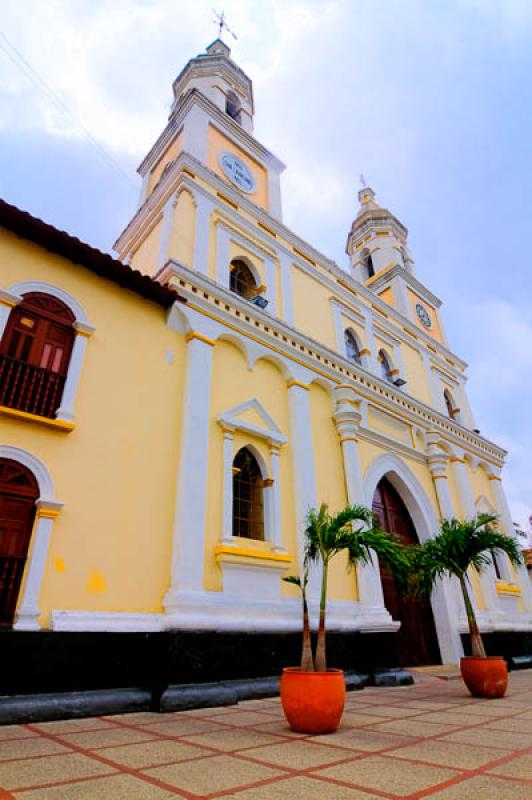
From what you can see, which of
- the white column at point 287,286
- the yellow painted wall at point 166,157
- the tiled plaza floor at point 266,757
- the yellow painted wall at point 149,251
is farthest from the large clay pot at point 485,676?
the yellow painted wall at point 166,157

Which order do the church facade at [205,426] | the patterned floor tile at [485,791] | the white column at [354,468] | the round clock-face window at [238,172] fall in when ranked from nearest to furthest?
the patterned floor tile at [485,791] → the church facade at [205,426] → the white column at [354,468] → the round clock-face window at [238,172]

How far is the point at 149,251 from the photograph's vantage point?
1011 cm

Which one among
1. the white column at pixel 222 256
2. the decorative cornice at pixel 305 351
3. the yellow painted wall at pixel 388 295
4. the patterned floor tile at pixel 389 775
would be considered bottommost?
the patterned floor tile at pixel 389 775

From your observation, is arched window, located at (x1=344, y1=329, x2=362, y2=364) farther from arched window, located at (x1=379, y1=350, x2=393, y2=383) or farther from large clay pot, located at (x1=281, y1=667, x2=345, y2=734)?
large clay pot, located at (x1=281, y1=667, x2=345, y2=734)

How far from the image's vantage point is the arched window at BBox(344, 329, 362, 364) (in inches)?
500

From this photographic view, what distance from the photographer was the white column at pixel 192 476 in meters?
6.14

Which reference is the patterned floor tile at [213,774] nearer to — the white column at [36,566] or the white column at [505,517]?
the white column at [36,566]

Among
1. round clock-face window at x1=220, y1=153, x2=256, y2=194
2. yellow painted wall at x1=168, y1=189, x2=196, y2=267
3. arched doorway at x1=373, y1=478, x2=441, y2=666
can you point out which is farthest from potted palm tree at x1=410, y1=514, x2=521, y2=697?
round clock-face window at x1=220, y1=153, x2=256, y2=194

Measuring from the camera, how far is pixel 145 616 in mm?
5691

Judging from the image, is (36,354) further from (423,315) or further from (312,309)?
(423,315)

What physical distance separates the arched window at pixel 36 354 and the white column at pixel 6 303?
10 cm

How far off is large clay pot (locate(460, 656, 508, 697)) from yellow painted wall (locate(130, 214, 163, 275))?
8565mm

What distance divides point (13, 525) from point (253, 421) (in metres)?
4.21

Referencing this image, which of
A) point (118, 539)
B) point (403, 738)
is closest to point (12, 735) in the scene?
point (118, 539)
